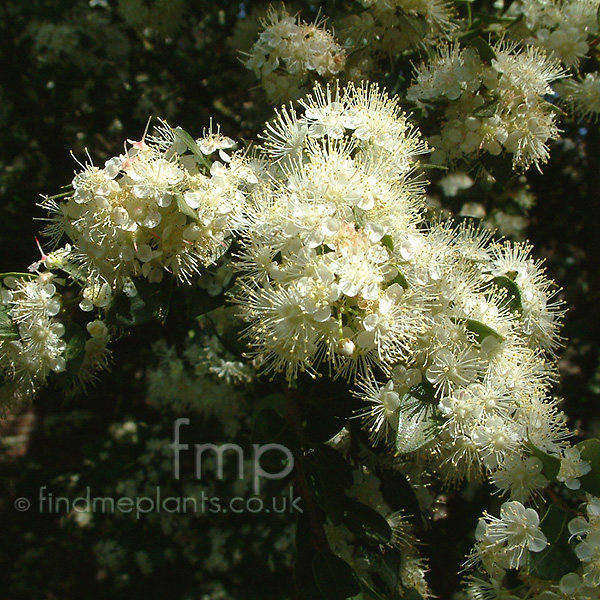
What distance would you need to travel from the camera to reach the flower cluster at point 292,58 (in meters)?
A: 2.09

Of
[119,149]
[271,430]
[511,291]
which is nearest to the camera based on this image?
[511,291]

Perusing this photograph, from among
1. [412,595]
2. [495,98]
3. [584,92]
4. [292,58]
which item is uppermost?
[292,58]

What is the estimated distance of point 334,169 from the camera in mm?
1437

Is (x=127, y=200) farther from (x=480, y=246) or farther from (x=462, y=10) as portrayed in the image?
(x=462, y=10)

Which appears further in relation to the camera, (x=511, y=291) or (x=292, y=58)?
(x=292, y=58)

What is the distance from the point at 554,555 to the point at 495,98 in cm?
134

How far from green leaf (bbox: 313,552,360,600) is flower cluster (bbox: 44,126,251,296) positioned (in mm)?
824

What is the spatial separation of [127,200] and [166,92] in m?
2.19

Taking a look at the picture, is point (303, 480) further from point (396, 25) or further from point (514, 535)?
point (396, 25)

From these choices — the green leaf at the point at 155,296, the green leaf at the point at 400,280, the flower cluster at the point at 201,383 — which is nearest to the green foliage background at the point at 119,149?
the flower cluster at the point at 201,383

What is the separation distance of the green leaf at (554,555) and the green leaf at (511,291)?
1.69 ft

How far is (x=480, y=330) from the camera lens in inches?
55.6

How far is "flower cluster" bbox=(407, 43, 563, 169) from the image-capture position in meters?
1.92

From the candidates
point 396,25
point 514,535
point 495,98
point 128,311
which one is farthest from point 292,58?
point 514,535
